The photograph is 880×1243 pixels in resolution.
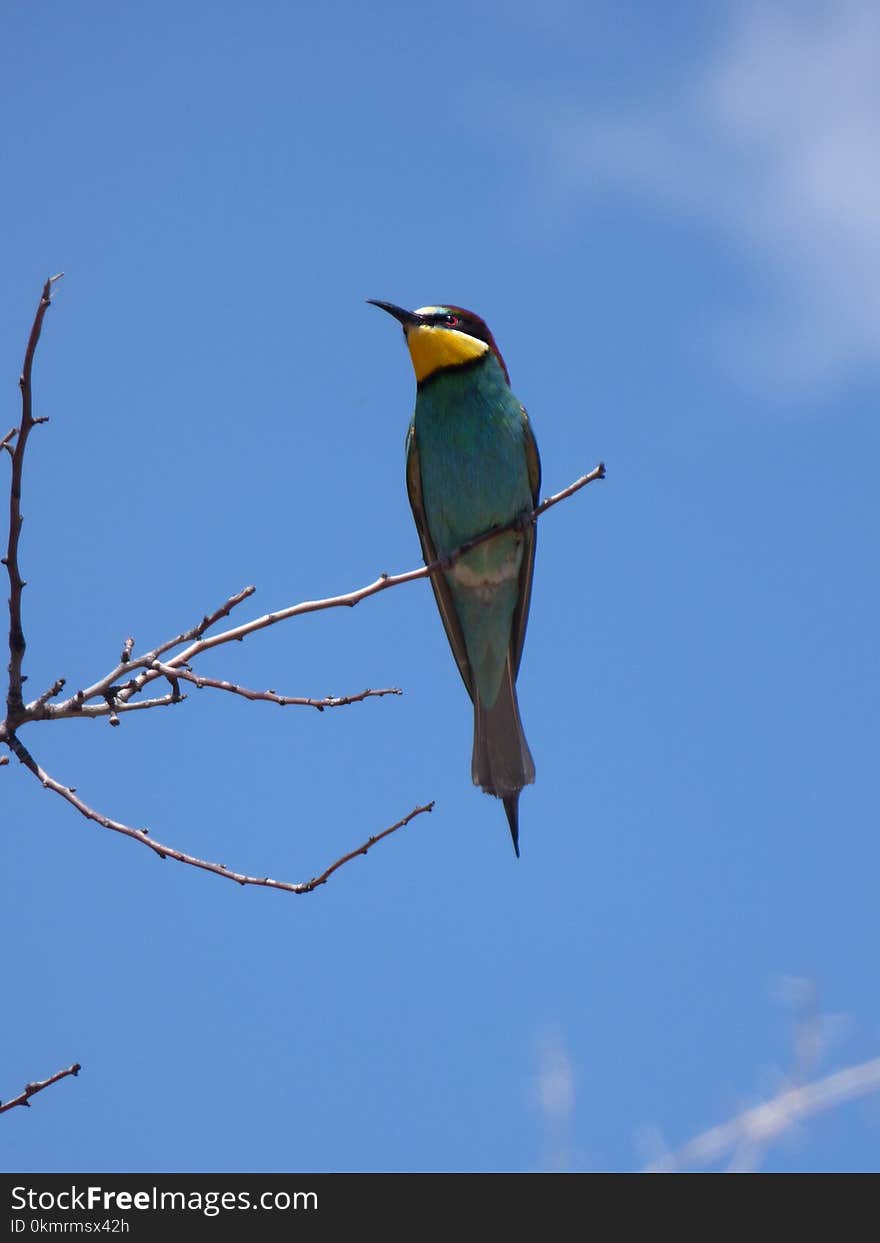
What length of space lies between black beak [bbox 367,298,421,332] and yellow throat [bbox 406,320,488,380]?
4.3 inches

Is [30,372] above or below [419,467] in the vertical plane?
below

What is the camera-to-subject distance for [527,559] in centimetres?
532

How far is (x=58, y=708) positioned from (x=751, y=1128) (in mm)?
1814

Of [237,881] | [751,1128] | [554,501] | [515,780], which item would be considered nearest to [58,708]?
[237,881]

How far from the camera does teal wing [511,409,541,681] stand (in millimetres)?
5309

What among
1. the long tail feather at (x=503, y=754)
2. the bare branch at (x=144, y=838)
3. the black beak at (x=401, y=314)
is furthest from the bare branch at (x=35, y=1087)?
the black beak at (x=401, y=314)

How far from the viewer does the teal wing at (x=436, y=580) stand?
17.4 feet

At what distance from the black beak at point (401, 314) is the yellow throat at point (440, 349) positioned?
0.36 ft

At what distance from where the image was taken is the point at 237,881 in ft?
9.23

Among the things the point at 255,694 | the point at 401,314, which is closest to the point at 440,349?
the point at 401,314

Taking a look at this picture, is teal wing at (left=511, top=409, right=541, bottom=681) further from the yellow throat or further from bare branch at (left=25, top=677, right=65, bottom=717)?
bare branch at (left=25, top=677, right=65, bottom=717)

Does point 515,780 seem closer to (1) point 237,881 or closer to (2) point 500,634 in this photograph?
(2) point 500,634
